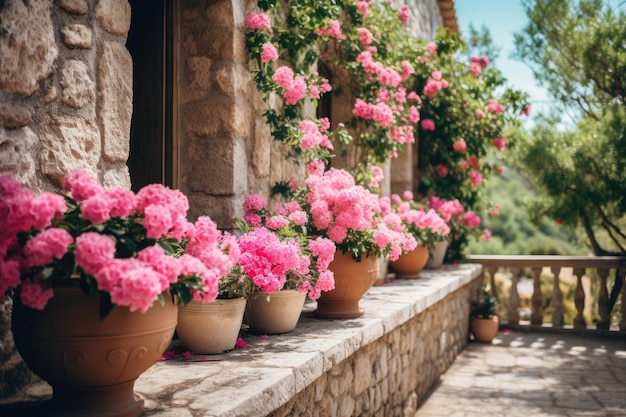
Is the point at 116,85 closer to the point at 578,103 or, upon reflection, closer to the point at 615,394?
the point at 615,394

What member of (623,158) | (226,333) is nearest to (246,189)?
(226,333)

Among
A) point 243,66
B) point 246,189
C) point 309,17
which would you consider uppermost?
point 309,17

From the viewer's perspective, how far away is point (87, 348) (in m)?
1.71

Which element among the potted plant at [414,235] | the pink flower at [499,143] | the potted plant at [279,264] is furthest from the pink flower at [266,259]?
the pink flower at [499,143]

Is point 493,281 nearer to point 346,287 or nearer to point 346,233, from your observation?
point 346,287

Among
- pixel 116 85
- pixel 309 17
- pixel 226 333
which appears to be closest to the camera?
pixel 116 85

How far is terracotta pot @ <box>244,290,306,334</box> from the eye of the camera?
9.89ft

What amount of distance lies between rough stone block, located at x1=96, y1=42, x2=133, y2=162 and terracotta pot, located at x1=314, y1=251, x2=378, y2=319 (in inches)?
57.5

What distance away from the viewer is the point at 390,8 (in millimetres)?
5660

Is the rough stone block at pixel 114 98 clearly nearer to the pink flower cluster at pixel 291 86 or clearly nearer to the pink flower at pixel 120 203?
the pink flower at pixel 120 203

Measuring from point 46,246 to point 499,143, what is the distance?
20.0 feet

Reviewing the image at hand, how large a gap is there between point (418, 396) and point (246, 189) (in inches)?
87.9

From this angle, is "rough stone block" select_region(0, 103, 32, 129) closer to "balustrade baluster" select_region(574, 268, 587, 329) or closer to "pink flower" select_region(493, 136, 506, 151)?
"pink flower" select_region(493, 136, 506, 151)

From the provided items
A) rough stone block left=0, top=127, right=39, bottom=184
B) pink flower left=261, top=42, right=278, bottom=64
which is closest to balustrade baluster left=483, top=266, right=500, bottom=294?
pink flower left=261, top=42, right=278, bottom=64
